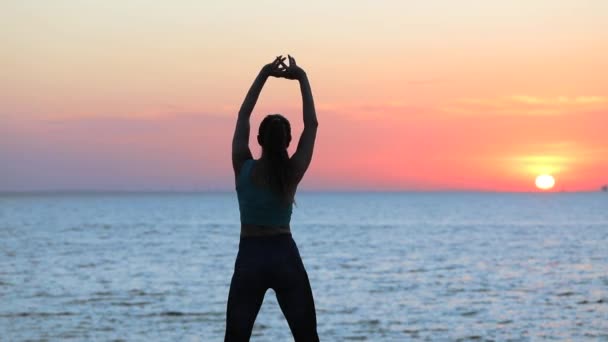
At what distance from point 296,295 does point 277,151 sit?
0.83 meters

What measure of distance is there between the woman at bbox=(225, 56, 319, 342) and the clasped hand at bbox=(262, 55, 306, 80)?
138mm

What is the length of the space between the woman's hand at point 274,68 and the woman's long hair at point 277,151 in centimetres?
30

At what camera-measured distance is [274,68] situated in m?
6.14

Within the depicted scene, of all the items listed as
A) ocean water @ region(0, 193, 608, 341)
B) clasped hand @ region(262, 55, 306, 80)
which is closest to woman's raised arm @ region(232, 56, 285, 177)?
clasped hand @ region(262, 55, 306, 80)

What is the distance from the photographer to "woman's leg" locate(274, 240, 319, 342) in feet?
19.5

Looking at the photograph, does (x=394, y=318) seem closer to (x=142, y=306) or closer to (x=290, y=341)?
(x=290, y=341)

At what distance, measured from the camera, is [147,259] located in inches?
2327

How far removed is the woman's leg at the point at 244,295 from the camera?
5.95 m

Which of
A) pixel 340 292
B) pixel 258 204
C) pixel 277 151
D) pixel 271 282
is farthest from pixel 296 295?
pixel 340 292

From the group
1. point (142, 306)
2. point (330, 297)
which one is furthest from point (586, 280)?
point (142, 306)

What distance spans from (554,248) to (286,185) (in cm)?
6783

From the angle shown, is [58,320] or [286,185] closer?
[286,185]

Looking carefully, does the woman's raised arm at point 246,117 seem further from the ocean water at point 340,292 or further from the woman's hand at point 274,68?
the ocean water at point 340,292

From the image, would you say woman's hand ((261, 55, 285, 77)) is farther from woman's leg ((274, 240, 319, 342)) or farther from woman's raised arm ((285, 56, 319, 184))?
woman's leg ((274, 240, 319, 342))
